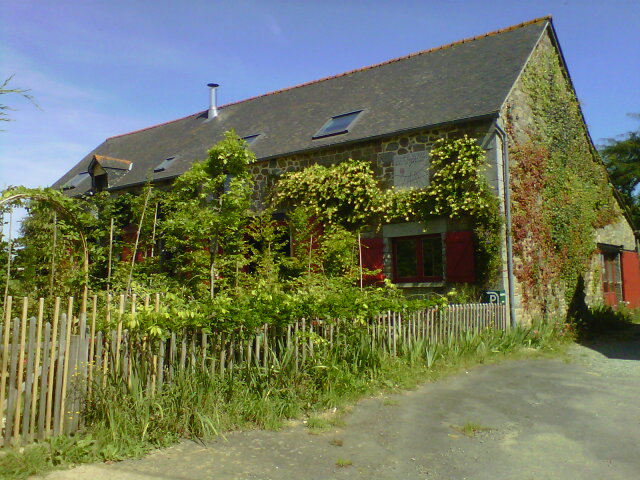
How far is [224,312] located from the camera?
19.2 ft

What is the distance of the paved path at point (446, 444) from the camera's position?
4.71m

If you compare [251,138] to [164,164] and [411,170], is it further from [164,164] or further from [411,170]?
[411,170]

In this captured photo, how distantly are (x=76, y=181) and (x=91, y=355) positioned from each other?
18546 millimetres

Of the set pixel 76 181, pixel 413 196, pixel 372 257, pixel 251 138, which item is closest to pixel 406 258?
pixel 372 257

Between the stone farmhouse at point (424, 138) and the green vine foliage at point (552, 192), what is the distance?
19 cm

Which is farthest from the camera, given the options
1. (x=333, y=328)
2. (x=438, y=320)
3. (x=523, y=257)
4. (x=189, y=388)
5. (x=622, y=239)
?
(x=622, y=239)

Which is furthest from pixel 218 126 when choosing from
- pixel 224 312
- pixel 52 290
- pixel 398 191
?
pixel 224 312

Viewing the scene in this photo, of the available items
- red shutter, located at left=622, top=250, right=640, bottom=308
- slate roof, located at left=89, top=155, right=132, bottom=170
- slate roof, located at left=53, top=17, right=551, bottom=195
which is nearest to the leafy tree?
red shutter, located at left=622, top=250, right=640, bottom=308

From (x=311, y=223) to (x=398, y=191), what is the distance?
7.13ft

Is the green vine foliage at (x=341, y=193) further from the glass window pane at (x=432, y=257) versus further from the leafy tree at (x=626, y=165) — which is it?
the leafy tree at (x=626, y=165)

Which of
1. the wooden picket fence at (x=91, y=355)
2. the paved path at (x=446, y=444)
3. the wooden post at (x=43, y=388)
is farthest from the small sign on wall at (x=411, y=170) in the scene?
the wooden post at (x=43, y=388)

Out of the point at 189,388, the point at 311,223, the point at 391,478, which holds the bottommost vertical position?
the point at 391,478

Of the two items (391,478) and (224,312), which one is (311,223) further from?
(391,478)

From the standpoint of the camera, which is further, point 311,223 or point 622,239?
point 622,239
